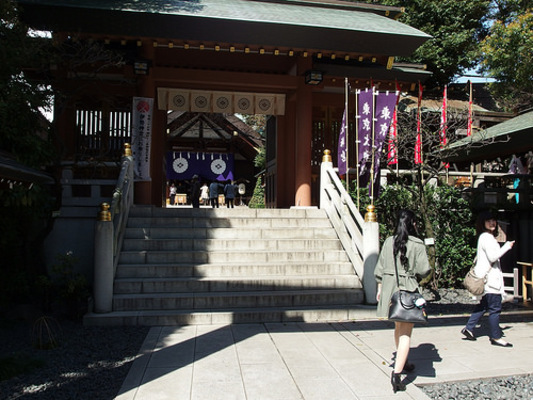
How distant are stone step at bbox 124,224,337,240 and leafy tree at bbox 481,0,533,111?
41.3 ft

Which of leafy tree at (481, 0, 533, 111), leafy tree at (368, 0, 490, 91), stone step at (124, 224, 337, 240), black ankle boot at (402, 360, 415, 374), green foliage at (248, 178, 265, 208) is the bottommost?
black ankle boot at (402, 360, 415, 374)

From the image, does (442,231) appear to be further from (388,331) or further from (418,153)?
(388,331)

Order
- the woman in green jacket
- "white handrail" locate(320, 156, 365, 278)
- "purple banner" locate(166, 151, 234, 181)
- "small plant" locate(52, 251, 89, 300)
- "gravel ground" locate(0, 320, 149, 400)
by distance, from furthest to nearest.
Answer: "purple banner" locate(166, 151, 234, 181), "white handrail" locate(320, 156, 365, 278), "small plant" locate(52, 251, 89, 300), "gravel ground" locate(0, 320, 149, 400), the woman in green jacket

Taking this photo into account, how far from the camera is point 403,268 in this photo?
4.25 metres

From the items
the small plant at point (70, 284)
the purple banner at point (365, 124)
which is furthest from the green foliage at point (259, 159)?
the small plant at point (70, 284)

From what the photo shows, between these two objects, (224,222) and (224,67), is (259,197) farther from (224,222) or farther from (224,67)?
(224,222)

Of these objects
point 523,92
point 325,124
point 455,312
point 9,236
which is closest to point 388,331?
point 455,312

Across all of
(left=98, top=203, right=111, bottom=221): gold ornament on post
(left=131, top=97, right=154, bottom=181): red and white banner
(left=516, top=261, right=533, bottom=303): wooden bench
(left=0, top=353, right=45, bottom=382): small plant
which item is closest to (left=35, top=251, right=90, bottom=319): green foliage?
(left=98, top=203, right=111, bottom=221): gold ornament on post

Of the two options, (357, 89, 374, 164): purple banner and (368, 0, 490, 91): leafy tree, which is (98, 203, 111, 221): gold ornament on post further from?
(368, 0, 490, 91): leafy tree

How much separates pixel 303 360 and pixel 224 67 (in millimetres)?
9117

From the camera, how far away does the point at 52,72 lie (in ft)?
35.4

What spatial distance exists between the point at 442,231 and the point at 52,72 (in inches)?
402

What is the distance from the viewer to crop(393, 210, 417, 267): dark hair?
4.24 metres

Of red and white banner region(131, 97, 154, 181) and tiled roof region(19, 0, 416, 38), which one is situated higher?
tiled roof region(19, 0, 416, 38)
